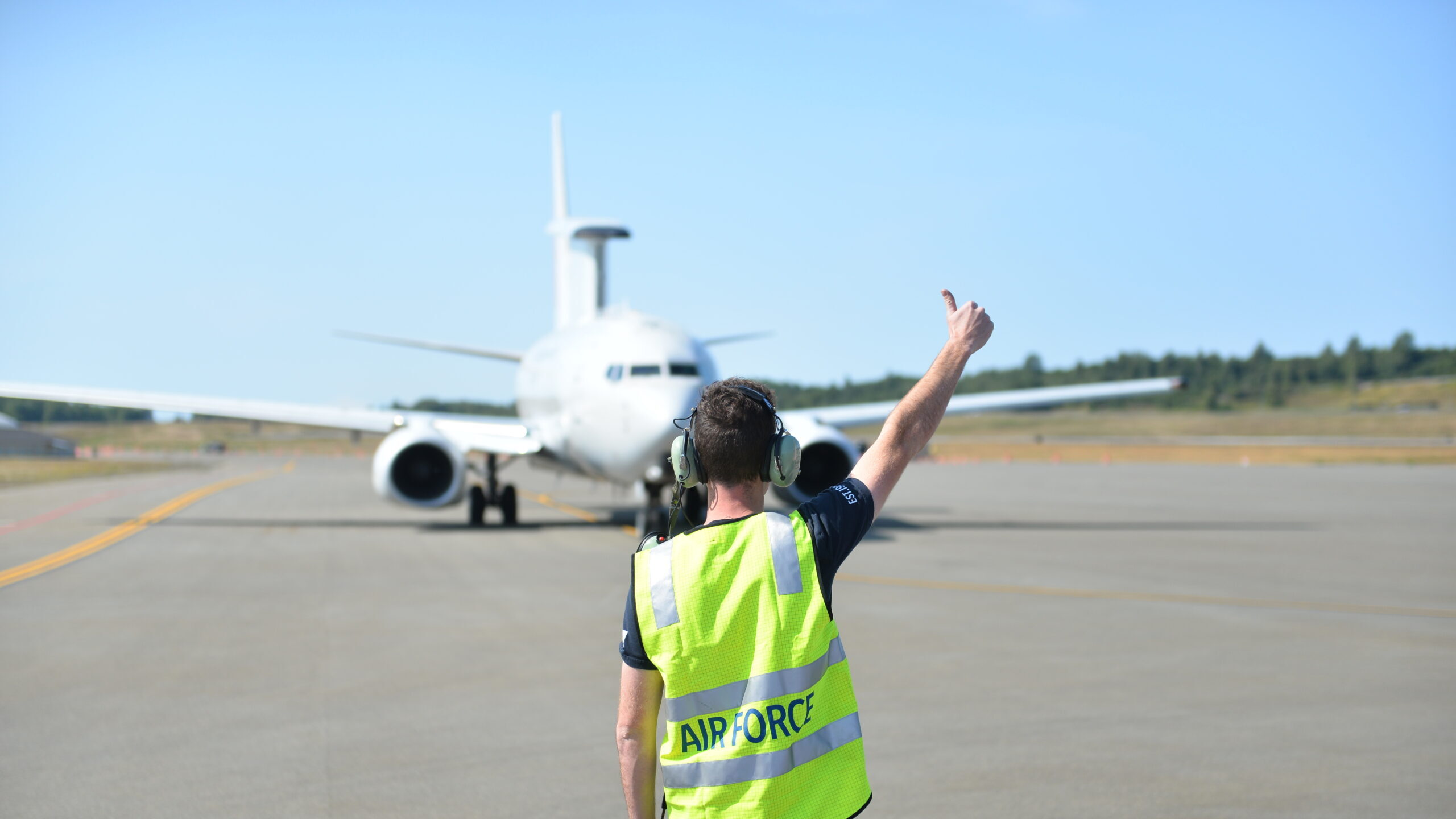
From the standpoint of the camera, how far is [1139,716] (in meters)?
6.54

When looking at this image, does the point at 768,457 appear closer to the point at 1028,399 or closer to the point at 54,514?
the point at 1028,399

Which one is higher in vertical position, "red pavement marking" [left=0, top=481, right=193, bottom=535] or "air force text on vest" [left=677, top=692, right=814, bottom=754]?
"air force text on vest" [left=677, top=692, right=814, bottom=754]

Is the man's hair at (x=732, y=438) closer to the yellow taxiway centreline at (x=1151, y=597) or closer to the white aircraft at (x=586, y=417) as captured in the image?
the yellow taxiway centreline at (x=1151, y=597)

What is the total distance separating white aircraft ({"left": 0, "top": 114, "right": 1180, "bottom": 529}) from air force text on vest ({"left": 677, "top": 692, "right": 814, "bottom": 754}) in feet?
41.9

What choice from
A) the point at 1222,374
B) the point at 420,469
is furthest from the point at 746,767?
the point at 1222,374

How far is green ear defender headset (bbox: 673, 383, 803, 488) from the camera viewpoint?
2.62 m

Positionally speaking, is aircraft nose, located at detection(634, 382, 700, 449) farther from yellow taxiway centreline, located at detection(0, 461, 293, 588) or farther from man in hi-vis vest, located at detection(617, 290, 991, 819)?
man in hi-vis vest, located at detection(617, 290, 991, 819)

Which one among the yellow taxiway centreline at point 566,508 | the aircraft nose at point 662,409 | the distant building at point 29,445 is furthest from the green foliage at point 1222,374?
the aircraft nose at point 662,409

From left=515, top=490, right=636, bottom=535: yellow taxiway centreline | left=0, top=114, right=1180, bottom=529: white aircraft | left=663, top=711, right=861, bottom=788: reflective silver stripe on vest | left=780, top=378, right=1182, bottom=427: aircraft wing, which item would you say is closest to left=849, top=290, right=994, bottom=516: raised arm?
left=663, top=711, right=861, bottom=788: reflective silver stripe on vest

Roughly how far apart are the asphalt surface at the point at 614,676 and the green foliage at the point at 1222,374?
89.1 metres

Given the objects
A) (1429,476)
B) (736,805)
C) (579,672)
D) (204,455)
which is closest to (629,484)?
(579,672)

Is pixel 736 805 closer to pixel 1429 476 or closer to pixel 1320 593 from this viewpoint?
pixel 1320 593

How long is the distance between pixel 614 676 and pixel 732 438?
5.44m

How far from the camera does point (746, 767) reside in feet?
8.00
